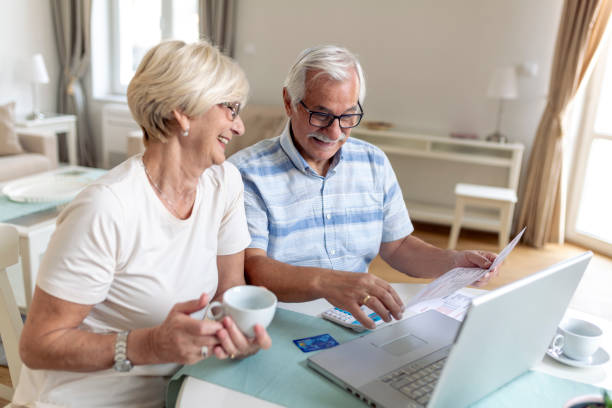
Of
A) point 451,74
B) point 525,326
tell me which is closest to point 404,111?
point 451,74

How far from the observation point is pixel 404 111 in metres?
4.46

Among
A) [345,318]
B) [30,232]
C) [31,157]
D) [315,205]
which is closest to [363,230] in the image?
[315,205]

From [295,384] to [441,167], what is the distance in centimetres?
385

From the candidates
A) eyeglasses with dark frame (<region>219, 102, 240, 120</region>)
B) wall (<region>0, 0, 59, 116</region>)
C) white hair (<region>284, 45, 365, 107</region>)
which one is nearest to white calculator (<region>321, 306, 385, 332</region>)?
eyeglasses with dark frame (<region>219, 102, 240, 120</region>)

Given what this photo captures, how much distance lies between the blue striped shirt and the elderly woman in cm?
21

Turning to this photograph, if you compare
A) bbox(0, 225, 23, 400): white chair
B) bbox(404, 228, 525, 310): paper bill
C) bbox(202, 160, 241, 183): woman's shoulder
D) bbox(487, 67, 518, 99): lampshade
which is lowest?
bbox(0, 225, 23, 400): white chair

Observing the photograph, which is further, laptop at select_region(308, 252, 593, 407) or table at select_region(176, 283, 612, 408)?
table at select_region(176, 283, 612, 408)

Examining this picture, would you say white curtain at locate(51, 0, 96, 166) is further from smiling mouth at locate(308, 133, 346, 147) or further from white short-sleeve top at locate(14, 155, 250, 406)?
white short-sleeve top at locate(14, 155, 250, 406)

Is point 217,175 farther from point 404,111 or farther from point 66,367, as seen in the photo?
point 404,111

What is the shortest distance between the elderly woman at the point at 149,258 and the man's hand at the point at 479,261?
2.00 ft

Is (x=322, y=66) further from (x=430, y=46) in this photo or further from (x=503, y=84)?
(x=430, y=46)

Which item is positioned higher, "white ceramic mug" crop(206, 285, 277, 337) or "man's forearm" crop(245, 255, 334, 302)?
"white ceramic mug" crop(206, 285, 277, 337)

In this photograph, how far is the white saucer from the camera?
102cm

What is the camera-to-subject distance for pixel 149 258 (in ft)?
3.27
